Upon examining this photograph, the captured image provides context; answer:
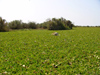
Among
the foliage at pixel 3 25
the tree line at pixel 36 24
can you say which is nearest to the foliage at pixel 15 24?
the tree line at pixel 36 24

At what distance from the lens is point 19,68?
300cm

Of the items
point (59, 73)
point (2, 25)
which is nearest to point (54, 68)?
point (59, 73)

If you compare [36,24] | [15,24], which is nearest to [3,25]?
[15,24]

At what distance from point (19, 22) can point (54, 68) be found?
30.2m

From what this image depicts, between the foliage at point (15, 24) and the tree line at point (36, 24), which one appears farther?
the foliage at point (15, 24)

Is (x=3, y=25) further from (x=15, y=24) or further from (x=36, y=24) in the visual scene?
(x=36, y=24)

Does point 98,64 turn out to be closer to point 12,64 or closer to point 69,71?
point 69,71

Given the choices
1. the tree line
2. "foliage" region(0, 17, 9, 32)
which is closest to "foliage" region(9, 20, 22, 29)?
the tree line

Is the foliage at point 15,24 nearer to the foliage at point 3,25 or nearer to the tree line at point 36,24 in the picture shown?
the tree line at point 36,24

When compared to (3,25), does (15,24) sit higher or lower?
higher

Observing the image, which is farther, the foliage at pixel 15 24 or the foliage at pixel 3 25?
the foliage at pixel 15 24

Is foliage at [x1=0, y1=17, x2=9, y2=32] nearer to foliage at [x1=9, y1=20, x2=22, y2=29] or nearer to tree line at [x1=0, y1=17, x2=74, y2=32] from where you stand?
tree line at [x1=0, y1=17, x2=74, y2=32]

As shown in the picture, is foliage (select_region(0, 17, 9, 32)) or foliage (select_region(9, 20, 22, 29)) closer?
foliage (select_region(0, 17, 9, 32))

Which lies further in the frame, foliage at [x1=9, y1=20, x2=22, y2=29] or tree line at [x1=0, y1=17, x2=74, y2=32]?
foliage at [x1=9, y1=20, x2=22, y2=29]
